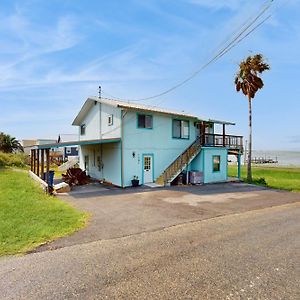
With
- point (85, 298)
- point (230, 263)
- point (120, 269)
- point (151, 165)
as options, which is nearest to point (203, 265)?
point (230, 263)

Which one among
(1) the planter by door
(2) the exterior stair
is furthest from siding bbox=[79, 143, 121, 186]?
(2) the exterior stair

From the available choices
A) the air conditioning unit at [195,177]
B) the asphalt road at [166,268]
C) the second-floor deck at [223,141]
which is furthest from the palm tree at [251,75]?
the asphalt road at [166,268]

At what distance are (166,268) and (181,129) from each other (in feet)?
54.6

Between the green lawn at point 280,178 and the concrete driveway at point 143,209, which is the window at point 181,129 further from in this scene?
the green lawn at point 280,178

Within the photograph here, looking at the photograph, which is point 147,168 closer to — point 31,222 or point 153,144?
point 153,144

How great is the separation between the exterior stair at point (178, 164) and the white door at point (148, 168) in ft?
1.95

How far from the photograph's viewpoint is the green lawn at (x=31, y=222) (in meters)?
6.34

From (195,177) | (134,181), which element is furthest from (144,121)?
(195,177)

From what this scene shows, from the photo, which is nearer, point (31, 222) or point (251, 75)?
point (31, 222)

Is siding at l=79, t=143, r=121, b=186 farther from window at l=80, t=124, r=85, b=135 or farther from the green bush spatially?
the green bush

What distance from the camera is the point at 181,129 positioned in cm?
2095

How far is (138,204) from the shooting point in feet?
38.4

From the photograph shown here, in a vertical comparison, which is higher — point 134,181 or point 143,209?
point 134,181

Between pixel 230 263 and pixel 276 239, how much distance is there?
2.27 meters
